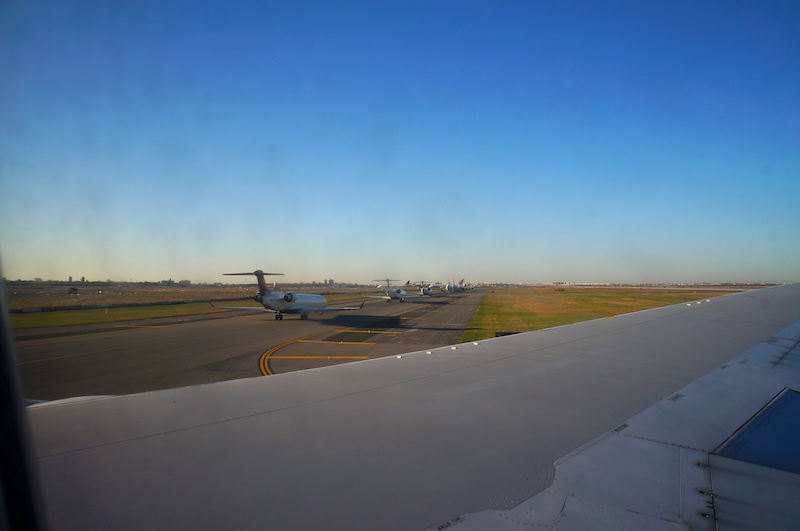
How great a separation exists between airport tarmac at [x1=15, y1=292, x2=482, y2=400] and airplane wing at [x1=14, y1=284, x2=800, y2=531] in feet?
23.5

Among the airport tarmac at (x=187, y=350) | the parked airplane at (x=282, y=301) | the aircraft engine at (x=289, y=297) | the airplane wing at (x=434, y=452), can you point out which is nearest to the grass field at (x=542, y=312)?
the airport tarmac at (x=187, y=350)

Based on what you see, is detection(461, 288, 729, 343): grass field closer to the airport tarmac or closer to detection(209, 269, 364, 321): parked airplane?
the airport tarmac

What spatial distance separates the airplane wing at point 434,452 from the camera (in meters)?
1.85

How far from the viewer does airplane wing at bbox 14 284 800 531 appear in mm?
1854

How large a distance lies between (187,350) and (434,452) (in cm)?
1848

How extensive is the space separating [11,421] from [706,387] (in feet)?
17.5

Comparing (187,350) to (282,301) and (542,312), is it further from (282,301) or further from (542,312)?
(542,312)

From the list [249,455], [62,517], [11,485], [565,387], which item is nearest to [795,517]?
[565,387]

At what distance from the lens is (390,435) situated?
2.76 m

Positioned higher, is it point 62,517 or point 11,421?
point 11,421

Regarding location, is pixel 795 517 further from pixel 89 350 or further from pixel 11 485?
pixel 89 350

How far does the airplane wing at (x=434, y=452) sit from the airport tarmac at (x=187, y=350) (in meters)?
7.16

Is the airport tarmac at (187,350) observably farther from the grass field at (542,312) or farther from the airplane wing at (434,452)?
the airplane wing at (434,452)

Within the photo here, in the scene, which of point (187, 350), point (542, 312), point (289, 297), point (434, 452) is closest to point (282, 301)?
point (289, 297)
